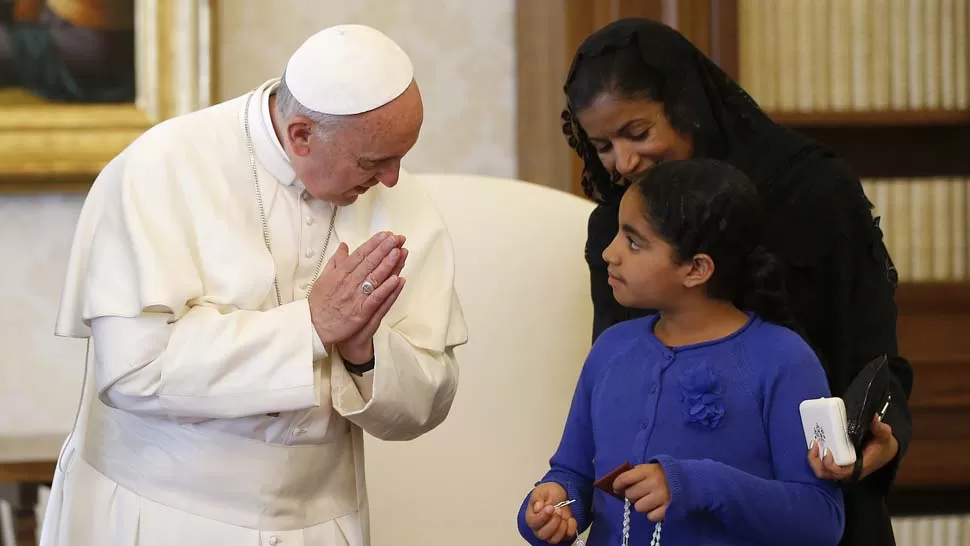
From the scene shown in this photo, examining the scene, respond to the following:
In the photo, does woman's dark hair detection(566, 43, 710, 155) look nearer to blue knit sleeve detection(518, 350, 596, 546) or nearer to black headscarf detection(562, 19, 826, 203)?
black headscarf detection(562, 19, 826, 203)

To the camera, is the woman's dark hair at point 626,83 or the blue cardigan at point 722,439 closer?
the blue cardigan at point 722,439

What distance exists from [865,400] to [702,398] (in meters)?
0.24

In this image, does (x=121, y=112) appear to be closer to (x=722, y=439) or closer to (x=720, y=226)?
(x=720, y=226)

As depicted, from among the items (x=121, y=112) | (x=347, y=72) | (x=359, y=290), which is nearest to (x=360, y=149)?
(x=347, y=72)

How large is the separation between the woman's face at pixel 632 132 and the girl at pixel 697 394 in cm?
18

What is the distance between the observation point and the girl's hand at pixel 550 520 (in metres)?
2.02

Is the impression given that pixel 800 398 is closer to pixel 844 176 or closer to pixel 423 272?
pixel 844 176

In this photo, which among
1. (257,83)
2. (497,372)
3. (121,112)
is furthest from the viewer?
(257,83)

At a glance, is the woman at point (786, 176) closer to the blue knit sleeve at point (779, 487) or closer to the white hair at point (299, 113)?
the blue knit sleeve at point (779, 487)

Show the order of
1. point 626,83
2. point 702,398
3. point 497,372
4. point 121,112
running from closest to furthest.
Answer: point 702,398, point 626,83, point 497,372, point 121,112

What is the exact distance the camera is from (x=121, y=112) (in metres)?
3.79

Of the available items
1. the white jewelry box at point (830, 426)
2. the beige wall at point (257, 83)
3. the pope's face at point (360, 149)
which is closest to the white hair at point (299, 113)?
the pope's face at point (360, 149)

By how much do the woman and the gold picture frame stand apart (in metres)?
1.79

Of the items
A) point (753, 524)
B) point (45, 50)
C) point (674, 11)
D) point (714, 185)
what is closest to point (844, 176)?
point (714, 185)
